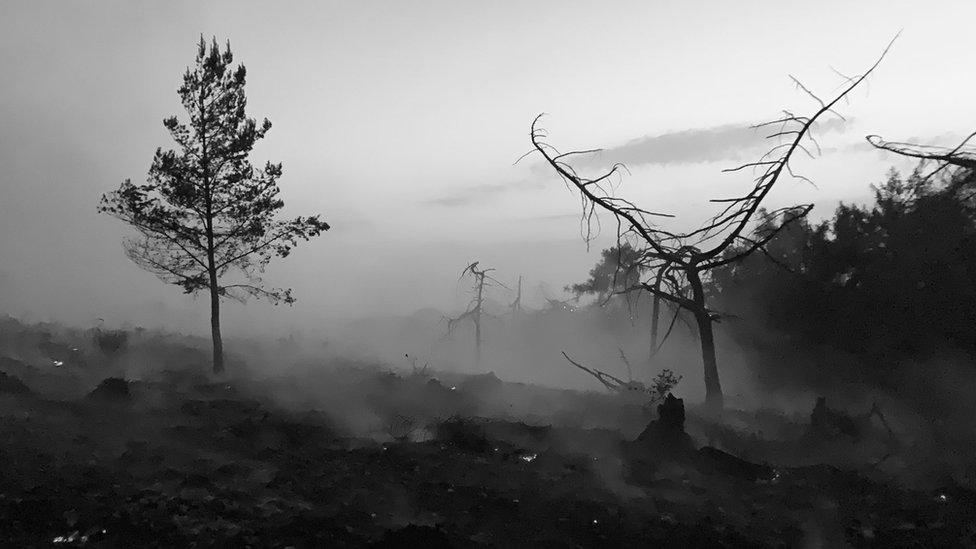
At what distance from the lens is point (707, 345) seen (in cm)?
1519

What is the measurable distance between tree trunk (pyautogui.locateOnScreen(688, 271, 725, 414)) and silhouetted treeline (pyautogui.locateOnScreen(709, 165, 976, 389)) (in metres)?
2.96

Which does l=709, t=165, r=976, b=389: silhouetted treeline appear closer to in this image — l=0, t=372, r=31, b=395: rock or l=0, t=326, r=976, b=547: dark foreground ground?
l=0, t=326, r=976, b=547: dark foreground ground

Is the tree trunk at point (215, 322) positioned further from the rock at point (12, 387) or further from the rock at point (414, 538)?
the rock at point (414, 538)

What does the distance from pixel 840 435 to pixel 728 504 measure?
6798 millimetres

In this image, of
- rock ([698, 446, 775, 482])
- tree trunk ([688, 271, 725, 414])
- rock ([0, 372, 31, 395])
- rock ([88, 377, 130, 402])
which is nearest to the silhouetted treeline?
tree trunk ([688, 271, 725, 414])

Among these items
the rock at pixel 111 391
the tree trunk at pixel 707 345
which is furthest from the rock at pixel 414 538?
the rock at pixel 111 391

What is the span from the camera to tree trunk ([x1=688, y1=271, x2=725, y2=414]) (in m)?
14.2

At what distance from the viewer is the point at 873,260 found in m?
16.2

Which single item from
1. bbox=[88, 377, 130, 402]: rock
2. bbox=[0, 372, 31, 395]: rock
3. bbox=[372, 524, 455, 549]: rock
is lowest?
bbox=[372, 524, 455, 549]: rock

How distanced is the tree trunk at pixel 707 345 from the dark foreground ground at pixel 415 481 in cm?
108

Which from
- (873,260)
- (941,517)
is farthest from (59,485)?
(873,260)

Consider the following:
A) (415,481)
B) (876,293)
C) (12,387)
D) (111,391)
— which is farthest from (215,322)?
(876,293)

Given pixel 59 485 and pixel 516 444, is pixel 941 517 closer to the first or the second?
pixel 516 444

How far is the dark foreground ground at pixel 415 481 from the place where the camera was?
702cm
